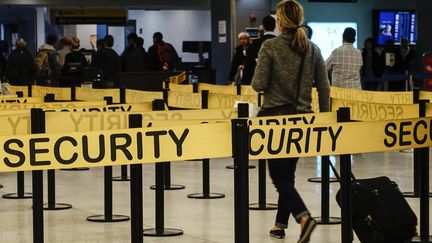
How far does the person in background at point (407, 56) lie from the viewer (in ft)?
100

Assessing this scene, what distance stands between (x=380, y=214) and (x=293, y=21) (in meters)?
1.73

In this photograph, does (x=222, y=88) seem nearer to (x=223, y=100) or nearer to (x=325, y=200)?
(x=223, y=100)

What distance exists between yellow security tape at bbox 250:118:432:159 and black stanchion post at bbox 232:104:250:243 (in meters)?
0.26

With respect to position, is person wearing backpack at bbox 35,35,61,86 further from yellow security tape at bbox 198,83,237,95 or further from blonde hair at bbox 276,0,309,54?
blonde hair at bbox 276,0,309,54

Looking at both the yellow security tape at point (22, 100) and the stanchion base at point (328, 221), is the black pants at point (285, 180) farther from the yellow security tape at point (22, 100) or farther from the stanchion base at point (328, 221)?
the yellow security tape at point (22, 100)

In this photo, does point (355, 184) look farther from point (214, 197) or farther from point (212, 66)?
point (212, 66)

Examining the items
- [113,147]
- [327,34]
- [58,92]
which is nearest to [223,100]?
[58,92]

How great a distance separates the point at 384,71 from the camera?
3014cm

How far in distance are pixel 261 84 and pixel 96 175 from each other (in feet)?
19.7

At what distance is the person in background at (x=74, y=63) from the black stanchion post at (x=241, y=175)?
61.9 feet

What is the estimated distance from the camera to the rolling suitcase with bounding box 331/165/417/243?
8141mm

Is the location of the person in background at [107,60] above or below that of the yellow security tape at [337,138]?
above

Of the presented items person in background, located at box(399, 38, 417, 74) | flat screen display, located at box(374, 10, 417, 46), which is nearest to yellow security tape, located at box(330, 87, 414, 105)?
person in background, located at box(399, 38, 417, 74)

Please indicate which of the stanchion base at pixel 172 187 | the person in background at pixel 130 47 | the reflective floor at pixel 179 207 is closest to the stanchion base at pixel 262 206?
the reflective floor at pixel 179 207
